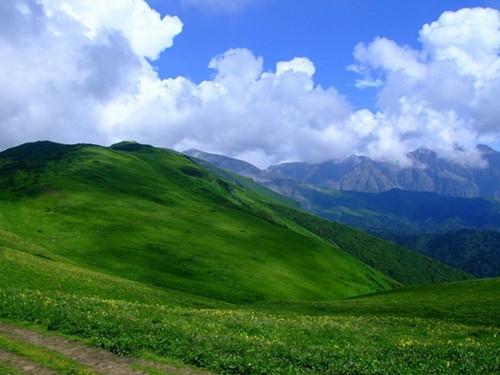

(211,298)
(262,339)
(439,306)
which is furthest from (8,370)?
(211,298)

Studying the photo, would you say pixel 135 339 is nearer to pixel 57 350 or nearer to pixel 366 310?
pixel 57 350

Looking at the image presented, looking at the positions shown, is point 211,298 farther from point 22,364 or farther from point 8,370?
point 8,370

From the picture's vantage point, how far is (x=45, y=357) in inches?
958

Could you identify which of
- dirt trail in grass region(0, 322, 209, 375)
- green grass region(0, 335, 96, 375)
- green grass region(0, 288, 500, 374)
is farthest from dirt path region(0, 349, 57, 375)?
green grass region(0, 288, 500, 374)

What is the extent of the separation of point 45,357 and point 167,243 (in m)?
86.6

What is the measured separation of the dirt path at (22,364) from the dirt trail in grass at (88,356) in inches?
3.3

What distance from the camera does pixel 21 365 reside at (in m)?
23.2

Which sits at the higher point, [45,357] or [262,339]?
[262,339]

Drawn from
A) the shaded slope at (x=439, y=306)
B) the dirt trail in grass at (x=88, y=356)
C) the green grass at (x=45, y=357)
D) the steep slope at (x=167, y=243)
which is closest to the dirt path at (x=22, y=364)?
the dirt trail in grass at (x=88, y=356)

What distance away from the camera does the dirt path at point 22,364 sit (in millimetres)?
22422

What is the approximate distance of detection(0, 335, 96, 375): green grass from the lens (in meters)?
22.6

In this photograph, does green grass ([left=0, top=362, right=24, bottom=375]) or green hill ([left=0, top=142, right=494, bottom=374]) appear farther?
green hill ([left=0, top=142, right=494, bottom=374])

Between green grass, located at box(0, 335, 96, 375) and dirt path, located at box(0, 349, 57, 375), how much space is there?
263 mm

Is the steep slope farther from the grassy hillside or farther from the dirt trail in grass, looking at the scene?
the dirt trail in grass
